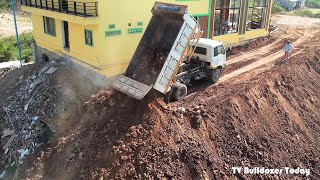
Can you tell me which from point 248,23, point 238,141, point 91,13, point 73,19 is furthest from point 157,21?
point 248,23

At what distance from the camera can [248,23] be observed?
29250 millimetres

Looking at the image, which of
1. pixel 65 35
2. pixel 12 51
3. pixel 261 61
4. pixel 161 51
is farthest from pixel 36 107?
pixel 261 61

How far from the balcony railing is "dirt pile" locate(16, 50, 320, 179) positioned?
4.53m

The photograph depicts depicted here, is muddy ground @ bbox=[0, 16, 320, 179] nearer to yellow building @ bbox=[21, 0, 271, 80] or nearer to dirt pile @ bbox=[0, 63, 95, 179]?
dirt pile @ bbox=[0, 63, 95, 179]

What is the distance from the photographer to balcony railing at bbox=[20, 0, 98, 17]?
17.7 meters

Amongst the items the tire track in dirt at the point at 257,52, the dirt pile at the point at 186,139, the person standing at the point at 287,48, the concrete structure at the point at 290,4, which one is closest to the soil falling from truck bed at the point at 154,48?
the dirt pile at the point at 186,139

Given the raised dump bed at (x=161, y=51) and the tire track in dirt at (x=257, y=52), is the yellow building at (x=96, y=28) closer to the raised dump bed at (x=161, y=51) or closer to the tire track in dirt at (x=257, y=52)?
the raised dump bed at (x=161, y=51)

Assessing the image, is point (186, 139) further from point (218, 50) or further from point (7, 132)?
point (7, 132)

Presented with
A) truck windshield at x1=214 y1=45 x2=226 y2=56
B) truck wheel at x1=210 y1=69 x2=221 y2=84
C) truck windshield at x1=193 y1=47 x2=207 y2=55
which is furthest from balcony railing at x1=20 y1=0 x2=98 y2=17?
truck wheel at x1=210 y1=69 x2=221 y2=84

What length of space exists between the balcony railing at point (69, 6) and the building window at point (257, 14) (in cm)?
1601

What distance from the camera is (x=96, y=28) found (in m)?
18.0

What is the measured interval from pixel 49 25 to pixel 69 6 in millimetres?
4156

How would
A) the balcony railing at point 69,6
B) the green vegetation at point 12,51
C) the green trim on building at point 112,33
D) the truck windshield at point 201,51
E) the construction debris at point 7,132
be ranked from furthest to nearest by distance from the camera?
the green vegetation at point 12,51 → the truck windshield at point 201,51 → the green trim on building at point 112,33 → the construction debris at point 7,132 → the balcony railing at point 69,6

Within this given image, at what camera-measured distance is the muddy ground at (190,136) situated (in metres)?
14.1
